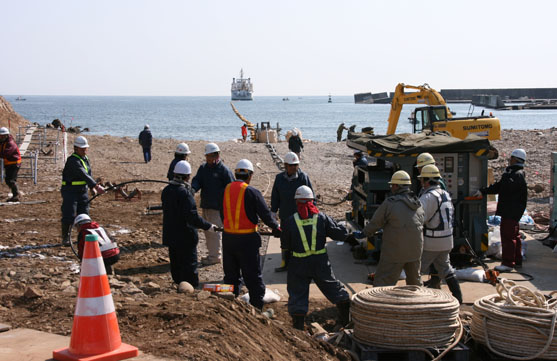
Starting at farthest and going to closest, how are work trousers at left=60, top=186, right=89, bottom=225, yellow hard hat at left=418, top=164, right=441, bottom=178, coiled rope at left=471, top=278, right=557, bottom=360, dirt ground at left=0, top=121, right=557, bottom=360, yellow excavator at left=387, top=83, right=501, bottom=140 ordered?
yellow excavator at left=387, top=83, right=501, bottom=140 → work trousers at left=60, top=186, right=89, bottom=225 → yellow hard hat at left=418, top=164, right=441, bottom=178 → coiled rope at left=471, top=278, right=557, bottom=360 → dirt ground at left=0, top=121, right=557, bottom=360

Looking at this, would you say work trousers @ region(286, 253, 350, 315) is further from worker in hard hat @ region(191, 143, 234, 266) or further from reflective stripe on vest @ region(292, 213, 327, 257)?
worker in hard hat @ region(191, 143, 234, 266)

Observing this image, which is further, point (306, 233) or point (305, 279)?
point (305, 279)

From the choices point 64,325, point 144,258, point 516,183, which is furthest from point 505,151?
point 64,325

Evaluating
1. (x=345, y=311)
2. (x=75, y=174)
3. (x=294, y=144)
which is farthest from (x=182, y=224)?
(x=294, y=144)

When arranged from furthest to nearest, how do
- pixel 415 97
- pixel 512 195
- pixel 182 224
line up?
1. pixel 415 97
2. pixel 512 195
3. pixel 182 224

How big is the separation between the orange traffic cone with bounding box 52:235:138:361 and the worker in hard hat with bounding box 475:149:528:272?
6.42m

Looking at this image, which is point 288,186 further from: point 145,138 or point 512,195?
point 145,138

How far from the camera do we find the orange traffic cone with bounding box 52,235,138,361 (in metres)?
4.90

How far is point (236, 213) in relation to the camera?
743cm

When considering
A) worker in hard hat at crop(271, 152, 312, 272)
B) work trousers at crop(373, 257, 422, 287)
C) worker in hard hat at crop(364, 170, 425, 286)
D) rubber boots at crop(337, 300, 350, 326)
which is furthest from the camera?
worker in hard hat at crop(271, 152, 312, 272)

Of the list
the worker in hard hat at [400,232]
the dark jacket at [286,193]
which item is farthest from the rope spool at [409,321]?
the dark jacket at [286,193]

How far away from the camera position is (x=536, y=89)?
505ft

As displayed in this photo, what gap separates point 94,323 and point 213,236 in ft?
17.1

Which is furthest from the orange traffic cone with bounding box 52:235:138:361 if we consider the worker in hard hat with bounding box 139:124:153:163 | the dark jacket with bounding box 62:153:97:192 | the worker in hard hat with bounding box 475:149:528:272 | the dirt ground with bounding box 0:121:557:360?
the worker in hard hat with bounding box 139:124:153:163
